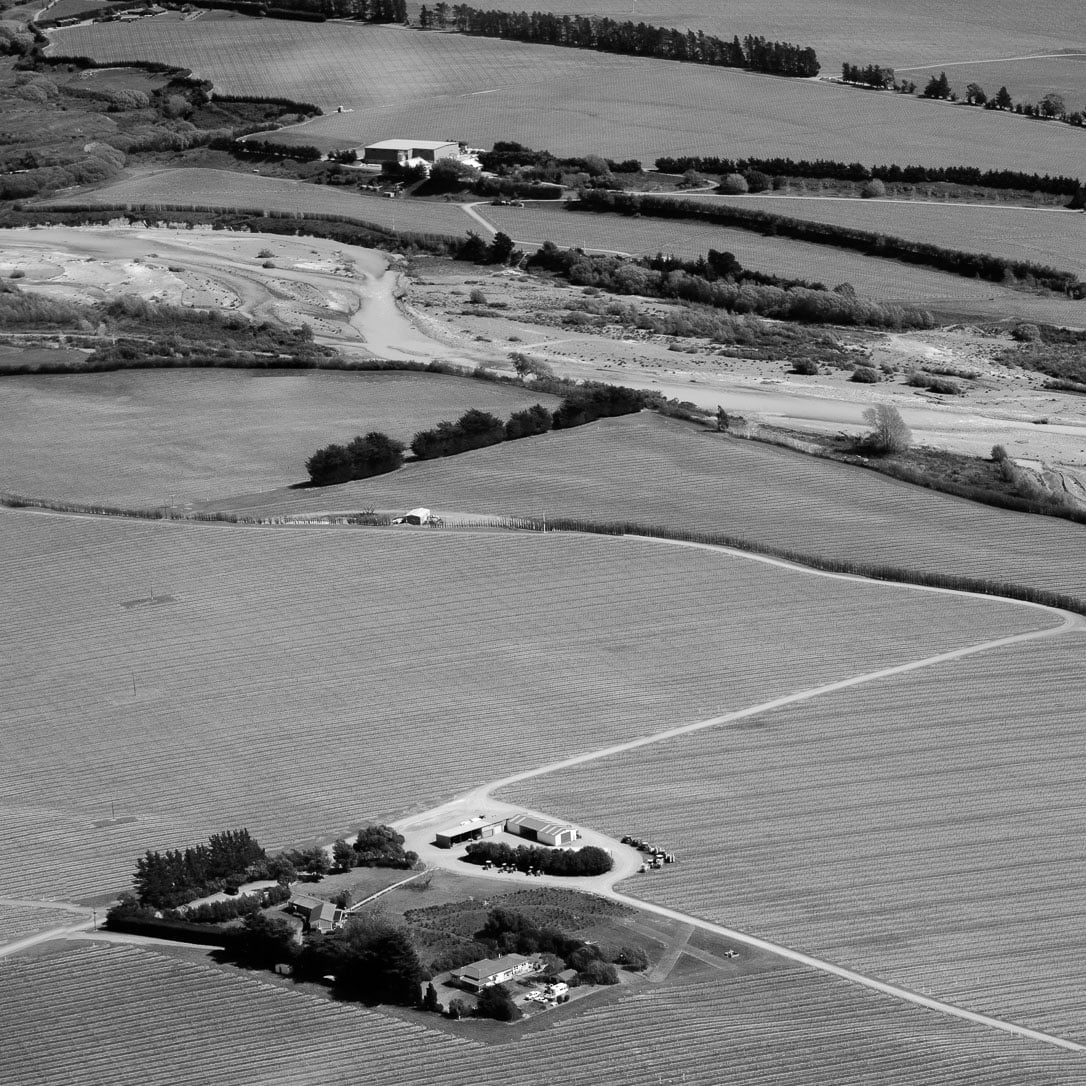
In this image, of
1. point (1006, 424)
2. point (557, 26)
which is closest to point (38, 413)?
point (1006, 424)

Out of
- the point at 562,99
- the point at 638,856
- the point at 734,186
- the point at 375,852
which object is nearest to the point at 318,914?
the point at 375,852

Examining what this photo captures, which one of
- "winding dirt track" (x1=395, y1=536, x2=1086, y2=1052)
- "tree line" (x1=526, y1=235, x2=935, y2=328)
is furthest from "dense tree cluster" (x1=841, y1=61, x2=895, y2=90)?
"winding dirt track" (x1=395, y1=536, x2=1086, y2=1052)

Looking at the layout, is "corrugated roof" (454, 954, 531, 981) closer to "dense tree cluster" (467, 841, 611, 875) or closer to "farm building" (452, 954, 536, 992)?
"farm building" (452, 954, 536, 992)

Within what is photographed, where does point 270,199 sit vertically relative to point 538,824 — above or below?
above

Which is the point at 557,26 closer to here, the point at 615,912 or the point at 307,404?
the point at 307,404

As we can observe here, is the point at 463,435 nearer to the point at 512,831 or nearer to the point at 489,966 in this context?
the point at 512,831

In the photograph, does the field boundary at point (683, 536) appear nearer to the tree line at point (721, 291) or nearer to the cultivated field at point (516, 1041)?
the cultivated field at point (516, 1041)
